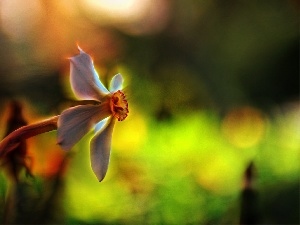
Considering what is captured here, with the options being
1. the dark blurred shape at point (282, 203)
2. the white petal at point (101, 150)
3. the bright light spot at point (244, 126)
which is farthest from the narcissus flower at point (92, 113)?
the dark blurred shape at point (282, 203)

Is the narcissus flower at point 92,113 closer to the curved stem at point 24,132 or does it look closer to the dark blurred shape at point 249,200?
the curved stem at point 24,132

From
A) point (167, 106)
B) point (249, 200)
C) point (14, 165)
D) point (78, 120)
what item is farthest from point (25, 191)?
point (249, 200)

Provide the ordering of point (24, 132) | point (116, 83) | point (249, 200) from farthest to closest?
point (249, 200)
point (116, 83)
point (24, 132)

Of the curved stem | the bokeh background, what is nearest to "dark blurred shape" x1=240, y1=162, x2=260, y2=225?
the bokeh background

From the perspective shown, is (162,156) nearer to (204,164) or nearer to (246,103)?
(204,164)

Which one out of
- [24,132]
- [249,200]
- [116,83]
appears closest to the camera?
[24,132]

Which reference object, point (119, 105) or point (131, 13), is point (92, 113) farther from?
point (131, 13)

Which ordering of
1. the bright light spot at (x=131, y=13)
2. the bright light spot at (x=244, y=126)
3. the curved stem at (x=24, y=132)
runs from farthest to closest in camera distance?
the bright light spot at (x=244, y=126) < the bright light spot at (x=131, y=13) < the curved stem at (x=24, y=132)
